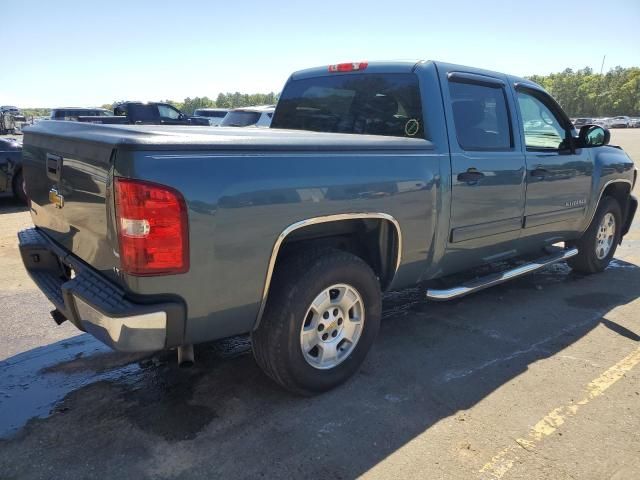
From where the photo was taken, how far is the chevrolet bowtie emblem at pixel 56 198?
2956 millimetres

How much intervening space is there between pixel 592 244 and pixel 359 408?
3817 millimetres

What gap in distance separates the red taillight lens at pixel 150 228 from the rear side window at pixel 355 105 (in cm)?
200

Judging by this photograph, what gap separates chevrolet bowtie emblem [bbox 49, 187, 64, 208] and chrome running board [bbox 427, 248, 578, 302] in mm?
2432

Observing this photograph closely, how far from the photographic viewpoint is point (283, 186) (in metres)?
2.65

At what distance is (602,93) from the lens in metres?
86.1

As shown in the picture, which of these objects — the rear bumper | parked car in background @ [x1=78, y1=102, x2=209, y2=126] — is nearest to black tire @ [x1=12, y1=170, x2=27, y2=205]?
the rear bumper

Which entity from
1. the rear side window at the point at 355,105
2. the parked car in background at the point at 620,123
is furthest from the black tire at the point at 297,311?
the parked car in background at the point at 620,123

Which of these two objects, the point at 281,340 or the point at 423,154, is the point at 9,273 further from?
the point at 423,154

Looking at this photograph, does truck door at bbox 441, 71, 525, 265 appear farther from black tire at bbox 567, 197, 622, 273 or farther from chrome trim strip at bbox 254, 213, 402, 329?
black tire at bbox 567, 197, 622, 273

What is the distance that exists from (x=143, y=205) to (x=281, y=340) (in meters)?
1.07

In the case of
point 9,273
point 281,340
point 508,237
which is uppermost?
point 508,237

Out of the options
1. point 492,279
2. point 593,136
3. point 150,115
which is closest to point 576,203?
point 593,136

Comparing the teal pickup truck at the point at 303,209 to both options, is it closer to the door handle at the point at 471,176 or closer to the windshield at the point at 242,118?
the door handle at the point at 471,176

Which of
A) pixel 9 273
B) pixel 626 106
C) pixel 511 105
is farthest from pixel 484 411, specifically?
pixel 626 106
